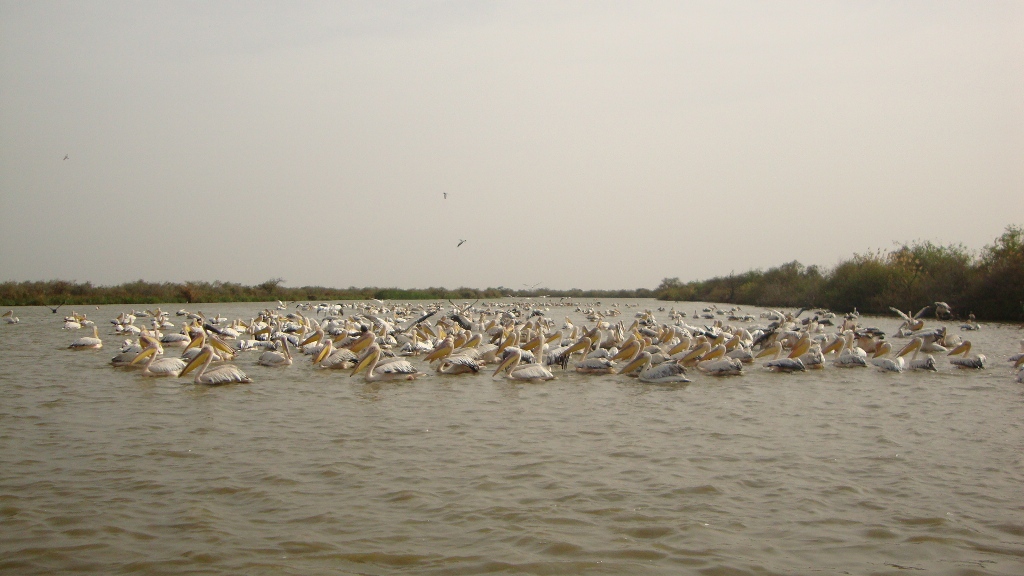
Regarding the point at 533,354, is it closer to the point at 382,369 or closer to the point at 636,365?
the point at 636,365

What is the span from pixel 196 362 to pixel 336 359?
2006 mm

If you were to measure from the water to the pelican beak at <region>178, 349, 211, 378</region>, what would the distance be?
95cm

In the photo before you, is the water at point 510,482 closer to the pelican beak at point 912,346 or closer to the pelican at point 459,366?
the pelican at point 459,366

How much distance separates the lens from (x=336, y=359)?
11211 mm

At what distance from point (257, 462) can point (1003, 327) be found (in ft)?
71.4

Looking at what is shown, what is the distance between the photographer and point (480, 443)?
6.16 m

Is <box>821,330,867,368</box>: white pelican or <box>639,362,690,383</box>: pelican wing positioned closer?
<box>639,362,690,383</box>: pelican wing

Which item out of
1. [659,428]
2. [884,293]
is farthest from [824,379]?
[884,293]

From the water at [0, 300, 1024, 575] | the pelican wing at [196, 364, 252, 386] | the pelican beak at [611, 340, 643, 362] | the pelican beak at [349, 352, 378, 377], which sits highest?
the pelican beak at [611, 340, 643, 362]

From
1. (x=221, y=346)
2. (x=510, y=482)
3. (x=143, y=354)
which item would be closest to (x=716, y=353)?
(x=510, y=482)

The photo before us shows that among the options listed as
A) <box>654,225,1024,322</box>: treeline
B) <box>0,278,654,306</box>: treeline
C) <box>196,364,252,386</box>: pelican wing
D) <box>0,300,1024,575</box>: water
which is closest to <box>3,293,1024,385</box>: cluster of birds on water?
<box>196,364,252,386</box>: pelican wing

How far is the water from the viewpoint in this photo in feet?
12.0

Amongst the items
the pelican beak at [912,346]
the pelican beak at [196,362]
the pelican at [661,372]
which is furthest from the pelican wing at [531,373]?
the pelican beak at [912,346]

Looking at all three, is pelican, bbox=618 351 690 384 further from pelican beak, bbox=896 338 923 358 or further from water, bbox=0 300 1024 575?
pelican beak, bbox=896 338 923 358
